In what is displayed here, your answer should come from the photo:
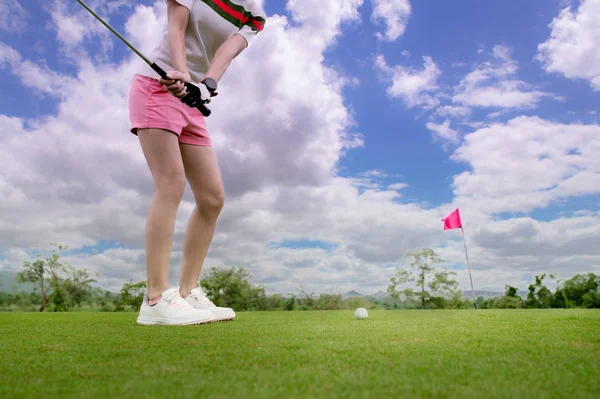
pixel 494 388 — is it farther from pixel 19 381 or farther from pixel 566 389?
pixel 19 381

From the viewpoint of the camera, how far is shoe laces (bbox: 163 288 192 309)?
131 inches

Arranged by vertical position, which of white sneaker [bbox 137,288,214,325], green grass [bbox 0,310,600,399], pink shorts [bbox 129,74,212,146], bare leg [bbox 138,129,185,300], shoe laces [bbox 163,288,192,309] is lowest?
green grass [bbox 0,310,600,399]

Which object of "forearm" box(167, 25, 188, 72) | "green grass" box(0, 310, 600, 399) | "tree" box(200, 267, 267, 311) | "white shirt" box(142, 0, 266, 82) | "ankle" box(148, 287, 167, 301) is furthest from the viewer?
"tree" box(200, 267, 267, 311)

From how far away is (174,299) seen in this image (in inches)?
131

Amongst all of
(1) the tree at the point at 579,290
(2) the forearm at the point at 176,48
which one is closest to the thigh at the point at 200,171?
(2) the forearm at the point at 176,48

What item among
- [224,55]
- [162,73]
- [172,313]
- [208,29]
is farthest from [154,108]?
[172,313]

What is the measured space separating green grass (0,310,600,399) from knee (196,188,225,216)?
1411mm

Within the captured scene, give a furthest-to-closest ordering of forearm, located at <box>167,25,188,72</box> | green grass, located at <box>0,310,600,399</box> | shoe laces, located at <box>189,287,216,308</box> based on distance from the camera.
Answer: shoe laces, located at <box>189,287,216,308</box> < forearm, located at <box>167,25,188,72</box> < green grass, located at <box>0,310,600,399</box>

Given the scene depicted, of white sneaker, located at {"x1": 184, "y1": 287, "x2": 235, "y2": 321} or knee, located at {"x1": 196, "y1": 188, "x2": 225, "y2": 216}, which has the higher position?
knee, located at {"x1": 196, "y1": 188, "x2": 225, "y2": 216}

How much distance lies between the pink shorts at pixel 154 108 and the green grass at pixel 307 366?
58.7 inches

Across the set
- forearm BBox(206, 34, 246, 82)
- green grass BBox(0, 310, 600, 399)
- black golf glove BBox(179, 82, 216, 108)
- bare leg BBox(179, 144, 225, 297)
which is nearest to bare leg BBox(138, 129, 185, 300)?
black golf glove BBox(179, 82, 216, 108)

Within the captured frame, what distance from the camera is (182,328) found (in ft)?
9.95

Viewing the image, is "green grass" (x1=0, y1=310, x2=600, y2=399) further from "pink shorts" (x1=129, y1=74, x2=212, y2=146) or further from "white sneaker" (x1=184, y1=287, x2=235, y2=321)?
"pink shorts" (x1=129, y1=74, x2=212, y2=146)

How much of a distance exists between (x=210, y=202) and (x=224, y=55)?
113 cm
